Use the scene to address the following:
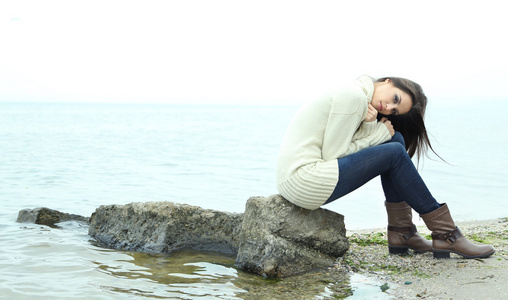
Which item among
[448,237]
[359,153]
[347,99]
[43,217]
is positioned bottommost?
[43,217]

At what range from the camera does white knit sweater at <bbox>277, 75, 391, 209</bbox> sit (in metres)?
4.09

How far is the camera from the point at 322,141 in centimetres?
424

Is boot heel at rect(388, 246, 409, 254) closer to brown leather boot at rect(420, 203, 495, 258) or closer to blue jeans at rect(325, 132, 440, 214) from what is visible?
brown leather boot at rect(420, 203, 495, 258)

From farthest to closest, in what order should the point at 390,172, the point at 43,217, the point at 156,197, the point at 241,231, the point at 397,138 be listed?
the point at 156,197 < the point at 43,217 < the point at 241,231 < the point at 397,138 < the point at 390,172

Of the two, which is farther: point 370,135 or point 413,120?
point 413,120

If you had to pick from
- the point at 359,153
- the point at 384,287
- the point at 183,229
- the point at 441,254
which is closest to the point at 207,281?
the point at 183,229

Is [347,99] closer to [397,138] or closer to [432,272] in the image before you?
[397,138]

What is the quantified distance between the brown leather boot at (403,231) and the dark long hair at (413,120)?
49cm

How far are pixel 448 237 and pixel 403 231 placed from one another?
420 mm

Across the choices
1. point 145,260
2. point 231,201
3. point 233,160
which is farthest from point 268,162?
point 145,260

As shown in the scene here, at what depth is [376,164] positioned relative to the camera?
4.20 m

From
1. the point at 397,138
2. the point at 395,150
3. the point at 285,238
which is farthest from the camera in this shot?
the point at 397,138

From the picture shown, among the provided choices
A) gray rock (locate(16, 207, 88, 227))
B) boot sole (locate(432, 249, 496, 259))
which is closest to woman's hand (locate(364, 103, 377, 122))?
boot sole (locate(432, 249, 496, 259))

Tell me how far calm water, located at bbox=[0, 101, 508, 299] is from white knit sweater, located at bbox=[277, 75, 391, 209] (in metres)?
0.76
